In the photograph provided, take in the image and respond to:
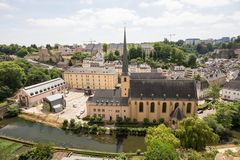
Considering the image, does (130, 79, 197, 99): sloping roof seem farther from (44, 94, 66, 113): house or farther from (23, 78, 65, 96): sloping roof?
(23, 78, 65, 96): sloping roof

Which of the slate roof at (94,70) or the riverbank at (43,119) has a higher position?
the slate roof at (94,70)

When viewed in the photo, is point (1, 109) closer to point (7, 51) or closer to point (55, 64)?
point (55, 64)

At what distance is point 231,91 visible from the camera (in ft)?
206

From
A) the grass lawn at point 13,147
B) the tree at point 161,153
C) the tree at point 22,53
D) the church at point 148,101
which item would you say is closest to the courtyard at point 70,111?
the church at point 148,101

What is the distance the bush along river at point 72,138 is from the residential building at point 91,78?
94.8 feet

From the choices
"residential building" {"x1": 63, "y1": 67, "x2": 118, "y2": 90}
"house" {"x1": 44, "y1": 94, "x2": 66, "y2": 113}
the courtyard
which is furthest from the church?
"residential building" {"x1": 63, "y1": 67, "x2": 118, "y2": 90}

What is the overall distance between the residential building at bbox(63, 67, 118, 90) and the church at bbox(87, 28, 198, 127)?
25.3 metres

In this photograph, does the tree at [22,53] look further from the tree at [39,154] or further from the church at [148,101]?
the tree at [39,154]

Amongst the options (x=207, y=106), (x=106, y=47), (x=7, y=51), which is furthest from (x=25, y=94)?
(x=7, y=51)

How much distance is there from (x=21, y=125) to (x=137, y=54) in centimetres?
8236

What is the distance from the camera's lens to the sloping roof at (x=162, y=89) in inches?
1858

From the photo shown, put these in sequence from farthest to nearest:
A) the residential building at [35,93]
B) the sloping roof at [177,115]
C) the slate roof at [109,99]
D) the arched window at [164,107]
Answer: the residential building at [35,93]
the slate roof at [109,99]
the arched window at [164,107]
the sloping roof at [177,115]

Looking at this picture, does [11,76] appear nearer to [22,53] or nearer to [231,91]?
[231,91]

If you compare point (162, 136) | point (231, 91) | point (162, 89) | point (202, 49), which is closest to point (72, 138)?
point (162, 136)
